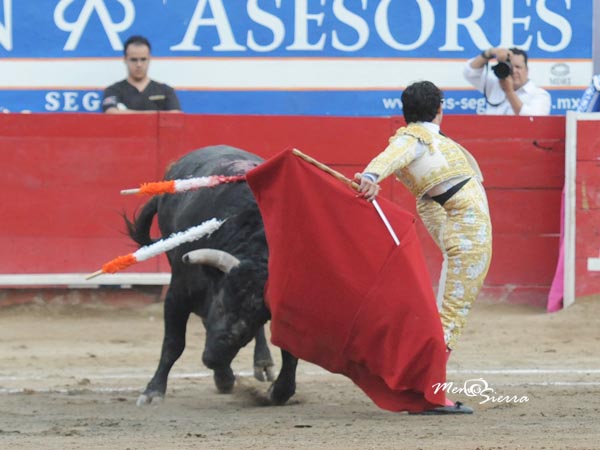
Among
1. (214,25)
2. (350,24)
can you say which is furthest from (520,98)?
(214,25)

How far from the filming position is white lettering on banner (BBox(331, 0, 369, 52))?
368 inches

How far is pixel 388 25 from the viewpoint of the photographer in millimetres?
9367

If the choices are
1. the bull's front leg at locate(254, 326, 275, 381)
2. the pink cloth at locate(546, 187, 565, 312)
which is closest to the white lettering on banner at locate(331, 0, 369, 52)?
the pink cloth at locate(546, 187, 565, 312)

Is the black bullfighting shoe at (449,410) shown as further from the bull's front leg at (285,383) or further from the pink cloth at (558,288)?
the pink cloth at (558,288)

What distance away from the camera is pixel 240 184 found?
626 centimetres

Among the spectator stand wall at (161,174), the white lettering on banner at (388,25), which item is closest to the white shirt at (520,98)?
the spectator stand wall at (161,174)

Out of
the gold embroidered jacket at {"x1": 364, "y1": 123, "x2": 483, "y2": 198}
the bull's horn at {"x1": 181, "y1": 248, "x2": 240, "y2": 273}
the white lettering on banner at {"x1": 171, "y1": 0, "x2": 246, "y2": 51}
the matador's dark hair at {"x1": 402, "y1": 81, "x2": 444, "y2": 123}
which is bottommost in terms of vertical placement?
the bull's horn at {"x1": 181, "y1": 248, "x2": 240, "y2": 273}

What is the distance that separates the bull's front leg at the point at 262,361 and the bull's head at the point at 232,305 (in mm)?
1027

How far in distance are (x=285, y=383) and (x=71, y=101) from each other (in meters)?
3.86

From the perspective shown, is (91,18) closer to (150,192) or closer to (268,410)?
(150,192)

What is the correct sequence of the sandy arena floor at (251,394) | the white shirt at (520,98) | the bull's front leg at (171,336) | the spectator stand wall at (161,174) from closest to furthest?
the sandy arena floor at (251,394) < the bull's front leg at (171,336) < the spectator stand wall at (161,174) < the white shirt at (520,98)

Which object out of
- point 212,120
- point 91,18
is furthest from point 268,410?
point 91,18

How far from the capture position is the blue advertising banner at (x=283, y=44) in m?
9.33

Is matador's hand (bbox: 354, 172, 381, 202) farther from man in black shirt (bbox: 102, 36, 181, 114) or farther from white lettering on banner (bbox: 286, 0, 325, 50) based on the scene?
white lettering on banner (bbox: 286, 0, 325, 50)
